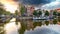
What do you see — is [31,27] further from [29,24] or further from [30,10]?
[30,10]

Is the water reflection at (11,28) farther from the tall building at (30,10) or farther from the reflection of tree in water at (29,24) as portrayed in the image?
the tall building at (30,10)

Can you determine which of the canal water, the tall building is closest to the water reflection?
the canal water

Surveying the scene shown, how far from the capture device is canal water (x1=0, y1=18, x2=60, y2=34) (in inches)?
59.7

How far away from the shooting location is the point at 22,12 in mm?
1540

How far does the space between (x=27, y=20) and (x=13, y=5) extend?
0.19m

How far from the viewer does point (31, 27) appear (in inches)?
60.4

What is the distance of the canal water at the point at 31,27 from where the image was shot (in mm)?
1517

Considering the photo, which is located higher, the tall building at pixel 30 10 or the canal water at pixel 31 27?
the tall building at pixel 30 10

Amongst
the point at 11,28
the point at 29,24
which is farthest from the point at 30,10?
the point at 11,28

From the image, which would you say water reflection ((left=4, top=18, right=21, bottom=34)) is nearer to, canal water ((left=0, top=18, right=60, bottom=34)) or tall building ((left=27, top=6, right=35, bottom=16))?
canal water ((left=0, top=18, right=60, bottom=34))

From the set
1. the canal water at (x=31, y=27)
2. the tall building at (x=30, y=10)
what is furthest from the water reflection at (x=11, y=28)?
the tall building at (x=30, y=10)

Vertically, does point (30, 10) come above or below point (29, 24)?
above

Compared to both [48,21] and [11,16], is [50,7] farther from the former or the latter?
[11,16]

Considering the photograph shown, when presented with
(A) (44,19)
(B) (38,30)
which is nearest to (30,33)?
(B) (38,30)
